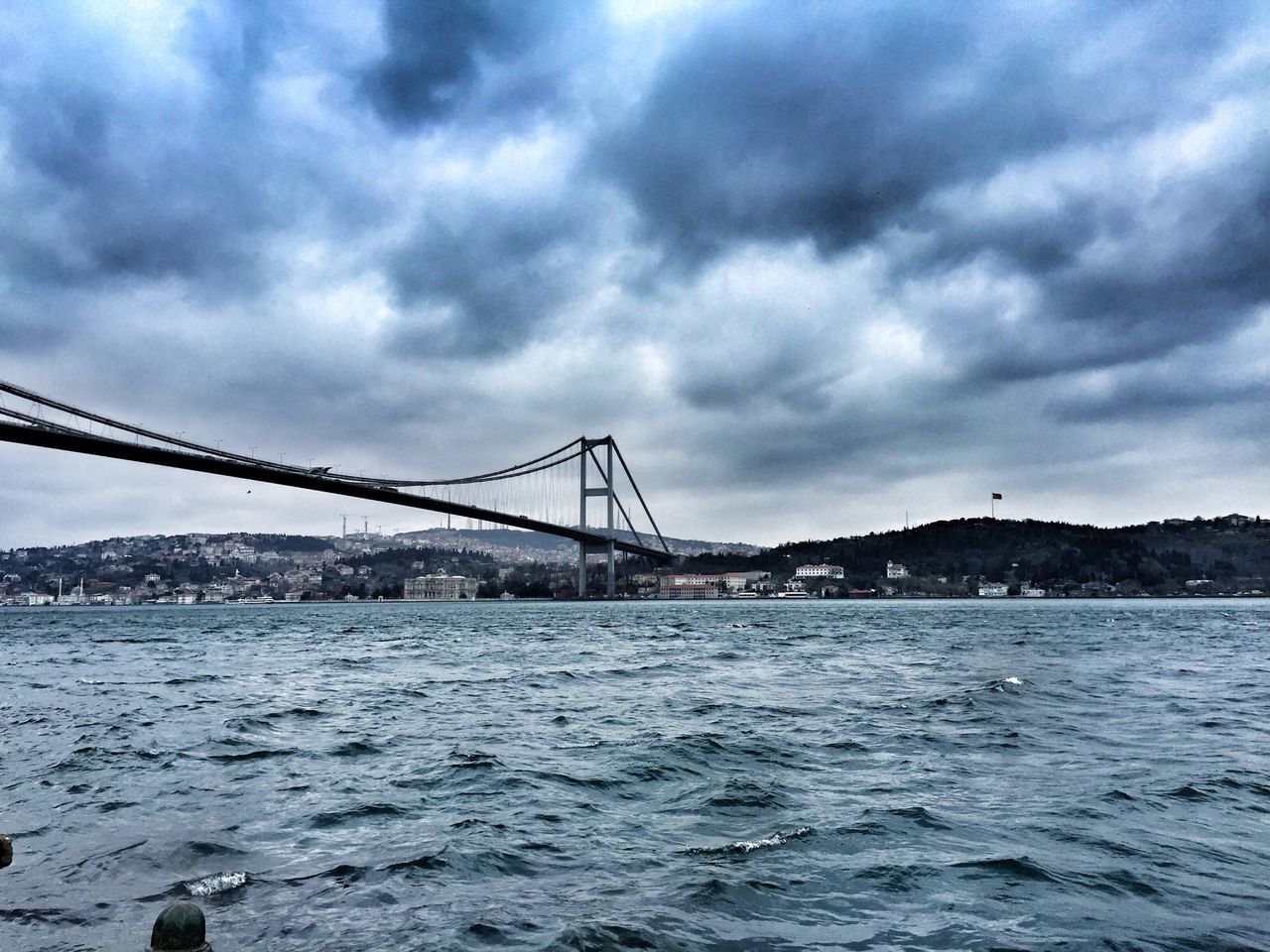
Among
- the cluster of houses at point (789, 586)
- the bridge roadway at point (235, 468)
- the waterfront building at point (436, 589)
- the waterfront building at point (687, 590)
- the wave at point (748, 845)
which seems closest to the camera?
the wave at point (748, 845)

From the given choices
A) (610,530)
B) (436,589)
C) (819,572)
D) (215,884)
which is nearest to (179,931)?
(215,884)

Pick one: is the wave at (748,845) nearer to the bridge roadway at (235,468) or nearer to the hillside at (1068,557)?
the bridge roadway at (235,468)

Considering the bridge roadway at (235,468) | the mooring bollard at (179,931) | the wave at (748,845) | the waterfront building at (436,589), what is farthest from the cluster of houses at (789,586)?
the mooring bollard at (179,931)

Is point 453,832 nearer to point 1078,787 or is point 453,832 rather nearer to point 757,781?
point 757,781

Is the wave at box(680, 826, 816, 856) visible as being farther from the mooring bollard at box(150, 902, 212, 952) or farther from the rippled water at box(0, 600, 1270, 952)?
the mooring bollard at box(150, 902, 212, 952)

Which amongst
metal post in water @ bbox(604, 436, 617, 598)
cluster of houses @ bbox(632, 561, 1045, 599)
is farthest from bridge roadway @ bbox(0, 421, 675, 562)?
cluster of houses @ bbox(632, 561, 1045, 599)
